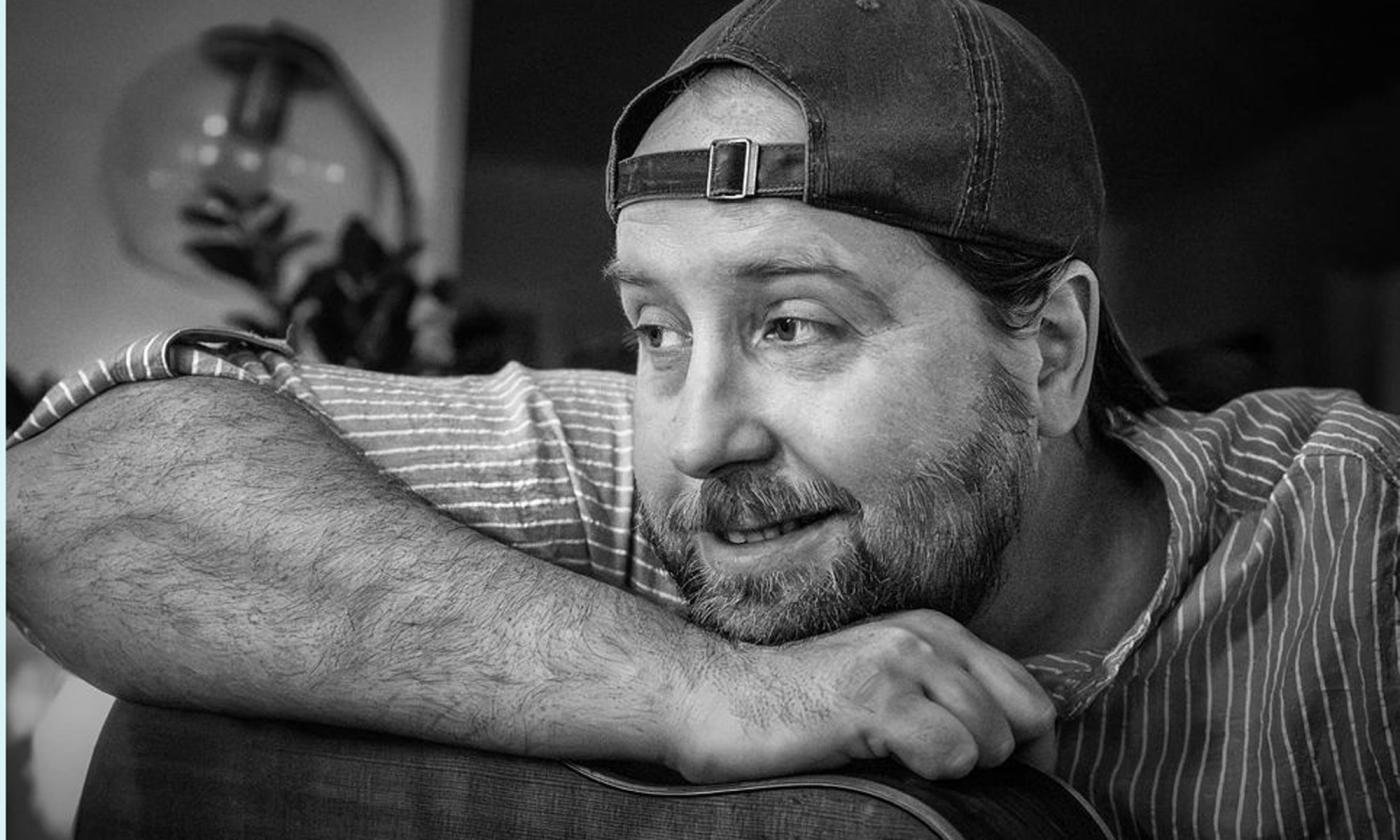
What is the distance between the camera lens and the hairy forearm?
913 mm

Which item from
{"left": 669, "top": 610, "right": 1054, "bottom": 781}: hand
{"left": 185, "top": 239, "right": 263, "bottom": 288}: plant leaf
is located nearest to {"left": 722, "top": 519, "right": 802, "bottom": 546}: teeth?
{"left": 669, "top": 610, "right": 1054, "bottom": 781}: hand

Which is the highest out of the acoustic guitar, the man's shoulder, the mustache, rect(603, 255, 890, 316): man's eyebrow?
rect(603, 255, 890, 316): man's eyebrow

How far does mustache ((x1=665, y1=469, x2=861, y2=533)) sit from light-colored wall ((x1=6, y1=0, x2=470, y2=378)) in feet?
1.83

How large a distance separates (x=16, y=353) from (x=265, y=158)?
397mm

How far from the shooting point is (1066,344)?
A: 115 centimetres

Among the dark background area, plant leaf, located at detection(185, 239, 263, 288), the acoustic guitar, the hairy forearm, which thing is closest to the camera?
the acoustic guitar

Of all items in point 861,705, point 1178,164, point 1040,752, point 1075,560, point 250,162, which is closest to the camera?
point 861,705

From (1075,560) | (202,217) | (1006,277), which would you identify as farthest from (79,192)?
(1075,560)

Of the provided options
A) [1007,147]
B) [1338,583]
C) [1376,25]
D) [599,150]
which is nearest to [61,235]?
[599,150]

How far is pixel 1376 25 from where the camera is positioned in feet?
4.78

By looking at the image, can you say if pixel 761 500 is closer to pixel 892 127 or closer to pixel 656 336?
pixel 656 336

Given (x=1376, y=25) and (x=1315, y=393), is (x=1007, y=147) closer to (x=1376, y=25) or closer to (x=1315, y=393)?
(x=1315, y=393)

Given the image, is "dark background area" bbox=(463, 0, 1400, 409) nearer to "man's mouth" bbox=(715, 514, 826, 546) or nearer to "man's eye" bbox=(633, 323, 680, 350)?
"man's eye" bbox=(633, 323, 680, 350)

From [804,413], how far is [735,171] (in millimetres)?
175
